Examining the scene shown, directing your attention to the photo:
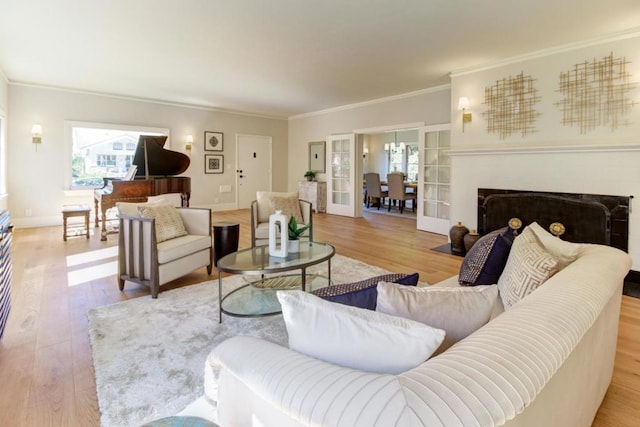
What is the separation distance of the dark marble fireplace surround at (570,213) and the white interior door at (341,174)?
11.5ft

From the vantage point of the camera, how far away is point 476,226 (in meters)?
5.17

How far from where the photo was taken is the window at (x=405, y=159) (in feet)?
36.9

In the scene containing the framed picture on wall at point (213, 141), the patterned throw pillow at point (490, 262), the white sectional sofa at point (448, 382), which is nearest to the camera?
the white sectional sofa at point (448, 382)

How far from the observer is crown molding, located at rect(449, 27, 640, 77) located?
373cm

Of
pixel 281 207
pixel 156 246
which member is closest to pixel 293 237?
pixel 156 246

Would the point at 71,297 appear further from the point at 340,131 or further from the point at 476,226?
the point at 340,131

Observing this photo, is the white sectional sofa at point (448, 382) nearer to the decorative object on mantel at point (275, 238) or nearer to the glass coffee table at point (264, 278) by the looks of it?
the glass coffee table at point (264, 278)

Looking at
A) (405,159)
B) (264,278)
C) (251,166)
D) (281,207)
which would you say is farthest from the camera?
(405,159)

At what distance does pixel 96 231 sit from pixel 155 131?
254 cm

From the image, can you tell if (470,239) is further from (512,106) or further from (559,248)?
(559,248)

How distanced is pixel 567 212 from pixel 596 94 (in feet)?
4.36

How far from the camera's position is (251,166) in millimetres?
9258

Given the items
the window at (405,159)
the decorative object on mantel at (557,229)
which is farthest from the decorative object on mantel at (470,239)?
the window at (405,159)

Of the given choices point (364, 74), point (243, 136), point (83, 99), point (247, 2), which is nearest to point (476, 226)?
point (364, 74)
